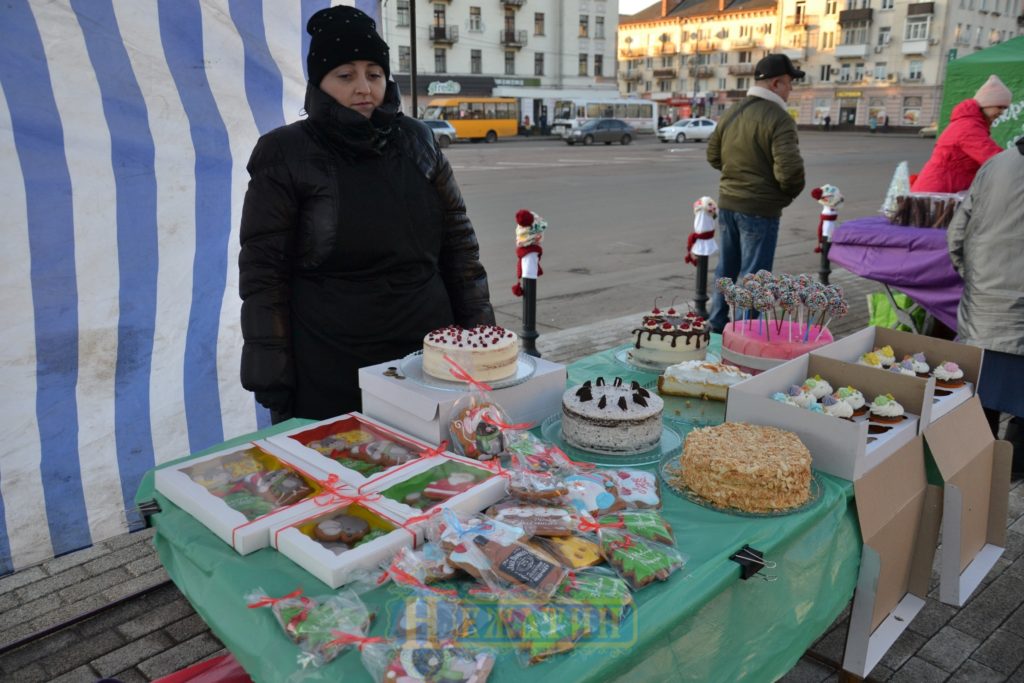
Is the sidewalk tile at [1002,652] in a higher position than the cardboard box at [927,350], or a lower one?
lower

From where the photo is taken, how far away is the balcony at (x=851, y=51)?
59.3m

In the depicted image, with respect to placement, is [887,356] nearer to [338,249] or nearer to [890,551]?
[890,551]

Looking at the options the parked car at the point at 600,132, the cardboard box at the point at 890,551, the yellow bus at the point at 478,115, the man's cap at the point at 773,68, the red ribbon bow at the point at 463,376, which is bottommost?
the cardboard box at the point at 890,551

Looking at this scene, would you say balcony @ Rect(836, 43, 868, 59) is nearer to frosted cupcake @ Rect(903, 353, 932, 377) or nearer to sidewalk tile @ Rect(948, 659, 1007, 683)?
frosted cupcake @ Rect(903, 353, 932, 377)

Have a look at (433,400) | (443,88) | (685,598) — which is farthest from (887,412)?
(443,88)

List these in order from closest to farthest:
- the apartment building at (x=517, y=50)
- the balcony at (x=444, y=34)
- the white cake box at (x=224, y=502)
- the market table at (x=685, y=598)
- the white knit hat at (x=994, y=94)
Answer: the market table at (x=685, y=598) → the white cake box at (x=224, y=502) → the white knit hat at (x=994, y=94) → the apartment building at (x=517, y=50) → the balcony at (x=444, y=34)

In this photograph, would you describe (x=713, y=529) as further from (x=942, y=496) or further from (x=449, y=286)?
(x=449, y=286)

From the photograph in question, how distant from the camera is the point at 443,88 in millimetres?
47594

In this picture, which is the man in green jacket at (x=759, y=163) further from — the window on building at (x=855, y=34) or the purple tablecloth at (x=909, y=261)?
the window on building at (x=855, y=34)

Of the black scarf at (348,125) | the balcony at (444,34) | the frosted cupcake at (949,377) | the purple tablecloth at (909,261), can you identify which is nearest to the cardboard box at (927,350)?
the frosted cupcake at (949,377)

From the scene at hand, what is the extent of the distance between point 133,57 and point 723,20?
74.6 m

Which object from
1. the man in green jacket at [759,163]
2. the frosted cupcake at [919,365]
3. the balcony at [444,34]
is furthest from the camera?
the balcony at [444,34]

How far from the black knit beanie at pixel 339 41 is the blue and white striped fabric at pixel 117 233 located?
89 cm

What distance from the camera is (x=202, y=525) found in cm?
161
